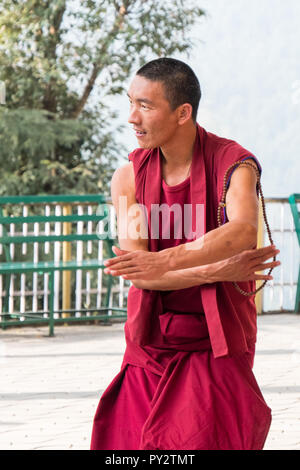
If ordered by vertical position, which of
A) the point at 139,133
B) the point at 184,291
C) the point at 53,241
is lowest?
the point at 184,291

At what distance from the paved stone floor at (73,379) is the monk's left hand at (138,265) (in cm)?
227

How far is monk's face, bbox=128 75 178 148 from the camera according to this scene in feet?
7.09

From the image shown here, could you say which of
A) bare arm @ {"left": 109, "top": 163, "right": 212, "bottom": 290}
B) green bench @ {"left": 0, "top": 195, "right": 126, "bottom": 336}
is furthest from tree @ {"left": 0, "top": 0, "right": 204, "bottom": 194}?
bare arm @ {"left": 109, "top": 163, "right": 212, "bottom": 290}

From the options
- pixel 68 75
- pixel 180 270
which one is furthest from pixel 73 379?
pixel 68 75

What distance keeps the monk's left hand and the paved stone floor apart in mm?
2270

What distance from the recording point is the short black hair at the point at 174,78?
2164mm

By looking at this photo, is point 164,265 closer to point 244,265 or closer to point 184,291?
point 244,265

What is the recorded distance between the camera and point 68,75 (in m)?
12.5

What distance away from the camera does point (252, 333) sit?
2.33 meters

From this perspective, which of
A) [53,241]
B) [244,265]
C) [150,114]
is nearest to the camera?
[244,265]

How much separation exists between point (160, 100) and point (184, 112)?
0.25ft

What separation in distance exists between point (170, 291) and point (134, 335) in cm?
17

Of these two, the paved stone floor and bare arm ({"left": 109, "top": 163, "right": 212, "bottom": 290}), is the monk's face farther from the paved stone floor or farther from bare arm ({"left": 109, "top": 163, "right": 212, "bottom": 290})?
the paved stone floor
